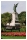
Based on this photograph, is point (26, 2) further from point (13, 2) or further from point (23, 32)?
point (23, 32)

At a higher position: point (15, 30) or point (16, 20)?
point (16, 20)

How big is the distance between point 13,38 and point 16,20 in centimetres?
30

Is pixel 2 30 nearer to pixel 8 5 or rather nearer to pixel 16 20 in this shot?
pixel 16 20

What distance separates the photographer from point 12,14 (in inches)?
92.2

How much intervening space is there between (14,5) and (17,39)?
22.2 inches

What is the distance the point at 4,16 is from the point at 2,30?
9.2 inches

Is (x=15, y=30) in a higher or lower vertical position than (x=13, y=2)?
lower

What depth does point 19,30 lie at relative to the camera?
2.34 m

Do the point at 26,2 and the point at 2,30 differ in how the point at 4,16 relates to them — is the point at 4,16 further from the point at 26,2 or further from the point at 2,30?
the point at 26,2

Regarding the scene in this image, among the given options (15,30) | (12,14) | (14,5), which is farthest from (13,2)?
(15,30)

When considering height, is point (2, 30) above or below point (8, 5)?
below

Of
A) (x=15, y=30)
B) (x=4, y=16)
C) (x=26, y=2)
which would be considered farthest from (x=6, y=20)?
(x=26, y=2)

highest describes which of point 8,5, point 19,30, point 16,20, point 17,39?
point 8,5

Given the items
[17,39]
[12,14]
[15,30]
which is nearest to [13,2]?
[12,14]
